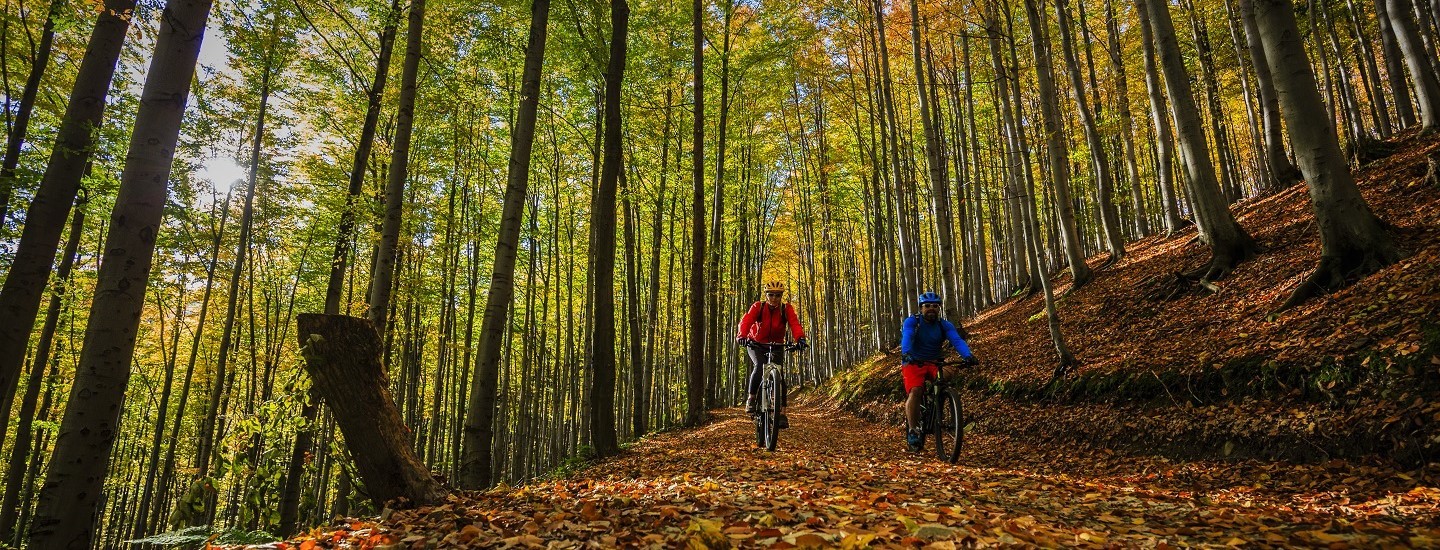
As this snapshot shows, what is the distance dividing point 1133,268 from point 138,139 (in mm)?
12533

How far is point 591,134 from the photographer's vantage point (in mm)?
14625

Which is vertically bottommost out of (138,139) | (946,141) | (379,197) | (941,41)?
(138,139)

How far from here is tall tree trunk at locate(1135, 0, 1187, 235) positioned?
9766 mm

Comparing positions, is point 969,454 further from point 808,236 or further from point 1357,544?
point 808,236

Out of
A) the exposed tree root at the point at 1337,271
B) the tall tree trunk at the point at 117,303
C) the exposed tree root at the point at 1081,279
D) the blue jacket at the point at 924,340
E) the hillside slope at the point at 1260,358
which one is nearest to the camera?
the tall tree trunk at the point at 117,303

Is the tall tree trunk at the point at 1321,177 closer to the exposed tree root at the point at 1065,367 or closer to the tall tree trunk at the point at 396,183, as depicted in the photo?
the exposed tree root at the point at 1065,367

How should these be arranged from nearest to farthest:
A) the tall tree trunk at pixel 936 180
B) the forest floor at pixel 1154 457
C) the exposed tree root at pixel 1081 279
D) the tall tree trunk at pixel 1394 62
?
1. the forest floor at pixel 1154 457
2. the tall tree trunk at pixel 1394 62
3. the tall tree trunk at pixel 936 180
4. the exposed tree root at pixel 1081 279

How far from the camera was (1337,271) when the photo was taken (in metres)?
5.79

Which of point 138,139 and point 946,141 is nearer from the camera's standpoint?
point 138,139

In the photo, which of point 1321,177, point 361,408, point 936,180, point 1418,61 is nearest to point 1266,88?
point 1321,177

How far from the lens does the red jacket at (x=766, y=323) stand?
23.1ft

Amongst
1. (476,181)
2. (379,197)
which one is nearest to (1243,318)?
(379,197)

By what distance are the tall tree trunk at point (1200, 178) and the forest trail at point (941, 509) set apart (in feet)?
12.8

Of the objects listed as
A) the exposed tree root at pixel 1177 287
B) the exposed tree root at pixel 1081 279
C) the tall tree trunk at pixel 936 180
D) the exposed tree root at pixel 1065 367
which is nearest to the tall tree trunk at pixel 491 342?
the exposed tree root at pixel 1065 367
